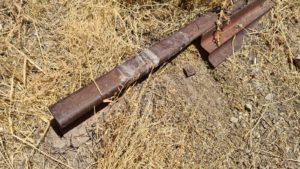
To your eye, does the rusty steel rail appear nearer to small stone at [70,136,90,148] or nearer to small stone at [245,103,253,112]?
small stone at [70,136,90,148]

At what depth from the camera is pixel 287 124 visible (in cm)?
350

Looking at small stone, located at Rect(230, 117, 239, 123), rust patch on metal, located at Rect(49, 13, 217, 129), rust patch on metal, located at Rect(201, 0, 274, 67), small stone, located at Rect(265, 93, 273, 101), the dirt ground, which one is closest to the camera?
rust patch on metal, located at Rect(49, 13, 217, 129)

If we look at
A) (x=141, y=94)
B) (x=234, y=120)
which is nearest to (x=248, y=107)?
(x=234, y=120)

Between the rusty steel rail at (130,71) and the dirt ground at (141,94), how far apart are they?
14cm

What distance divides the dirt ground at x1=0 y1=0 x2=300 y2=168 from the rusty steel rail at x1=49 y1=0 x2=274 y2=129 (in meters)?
0.14

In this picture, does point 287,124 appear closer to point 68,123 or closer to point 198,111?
point 198,111

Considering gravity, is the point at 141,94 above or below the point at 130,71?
below

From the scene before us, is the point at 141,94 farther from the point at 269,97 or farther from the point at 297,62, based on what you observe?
the point at 297,62

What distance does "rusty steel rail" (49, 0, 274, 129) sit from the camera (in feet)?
9.99

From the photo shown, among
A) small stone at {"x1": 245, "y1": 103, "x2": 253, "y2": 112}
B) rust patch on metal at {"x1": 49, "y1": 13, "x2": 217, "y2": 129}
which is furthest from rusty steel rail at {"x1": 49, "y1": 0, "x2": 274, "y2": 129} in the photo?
small stone at {"x1": 245, "y1": 103, "x2": 253, "y2": 112}

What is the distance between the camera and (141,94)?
3.44 m

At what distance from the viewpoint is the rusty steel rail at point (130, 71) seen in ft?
9.99

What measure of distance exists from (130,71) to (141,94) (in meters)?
→ 0.22

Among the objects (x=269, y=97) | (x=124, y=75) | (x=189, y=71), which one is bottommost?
(x=269, y=97)
